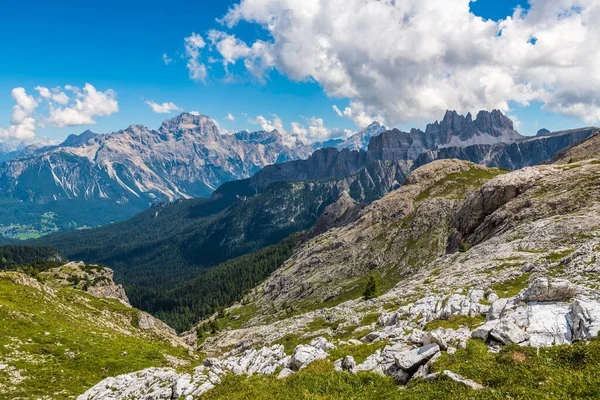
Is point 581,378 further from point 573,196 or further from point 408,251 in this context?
point 408,251

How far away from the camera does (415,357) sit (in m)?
21.0

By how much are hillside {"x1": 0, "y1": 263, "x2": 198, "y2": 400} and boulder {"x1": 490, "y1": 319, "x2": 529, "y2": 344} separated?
4098 centimetres

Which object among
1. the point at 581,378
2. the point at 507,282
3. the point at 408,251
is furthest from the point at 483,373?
the point at 408,251

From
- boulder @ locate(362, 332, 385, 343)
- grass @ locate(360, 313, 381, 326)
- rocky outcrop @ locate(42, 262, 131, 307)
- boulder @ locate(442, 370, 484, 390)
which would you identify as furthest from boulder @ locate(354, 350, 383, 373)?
rocky outcrop @ locate(42, 262, 131, 307)

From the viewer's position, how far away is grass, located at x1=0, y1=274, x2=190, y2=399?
35.3m

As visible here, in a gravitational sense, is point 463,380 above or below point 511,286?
above

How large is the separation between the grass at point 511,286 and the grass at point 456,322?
10.5 m

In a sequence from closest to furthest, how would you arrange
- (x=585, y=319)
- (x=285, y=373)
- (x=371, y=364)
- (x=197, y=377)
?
(x=585, y=319) → (x=371, y=364) → (x=285, y=373) → (x=197, y=377)

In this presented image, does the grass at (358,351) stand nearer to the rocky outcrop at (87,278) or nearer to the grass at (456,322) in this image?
the grass at (456,322)

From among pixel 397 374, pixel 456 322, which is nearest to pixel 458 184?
pixel 456 322

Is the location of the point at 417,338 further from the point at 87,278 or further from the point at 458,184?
the point at 458,184

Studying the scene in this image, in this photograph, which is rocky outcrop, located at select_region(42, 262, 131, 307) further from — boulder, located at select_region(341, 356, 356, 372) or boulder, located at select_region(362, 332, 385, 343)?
boulder, located at select_region(341, 356, 356, 372)

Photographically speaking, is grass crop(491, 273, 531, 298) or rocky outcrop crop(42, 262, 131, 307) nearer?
grass crop(491, 273, 531, 298)

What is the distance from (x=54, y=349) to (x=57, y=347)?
70cm
